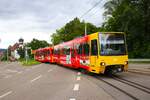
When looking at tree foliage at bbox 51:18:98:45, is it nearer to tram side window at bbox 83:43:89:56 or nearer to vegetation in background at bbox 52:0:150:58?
vegetation in background at bbox 52:0:150:58

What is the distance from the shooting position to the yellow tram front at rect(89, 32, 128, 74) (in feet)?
70.7

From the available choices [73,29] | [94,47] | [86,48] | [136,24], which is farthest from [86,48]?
[73,29]

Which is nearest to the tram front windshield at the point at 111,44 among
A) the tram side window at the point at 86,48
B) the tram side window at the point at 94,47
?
the tram side window at the point at 94,47

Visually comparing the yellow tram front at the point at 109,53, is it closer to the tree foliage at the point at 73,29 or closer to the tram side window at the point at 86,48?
the tram side window at the point at 86,48

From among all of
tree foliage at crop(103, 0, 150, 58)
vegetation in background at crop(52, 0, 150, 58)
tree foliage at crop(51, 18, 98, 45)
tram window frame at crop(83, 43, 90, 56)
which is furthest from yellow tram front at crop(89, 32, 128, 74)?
tree foliage at crop(51, 18, 98, 45)

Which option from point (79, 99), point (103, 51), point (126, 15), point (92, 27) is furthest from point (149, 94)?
point (92, 27)

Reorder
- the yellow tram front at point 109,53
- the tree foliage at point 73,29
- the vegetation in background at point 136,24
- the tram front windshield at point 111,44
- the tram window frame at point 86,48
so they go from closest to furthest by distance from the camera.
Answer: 1. the yellow tram front at point 109,53
2. the tram front windshield at point 111,44
3. the tram window frame at point 86,48
4. the vegetation in background at point 136,24
5. the tree foliage at point 73,29

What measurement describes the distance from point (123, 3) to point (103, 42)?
44516 mm

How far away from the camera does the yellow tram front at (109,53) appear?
21.5 m

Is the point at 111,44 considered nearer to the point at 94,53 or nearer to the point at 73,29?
the point at 94,53

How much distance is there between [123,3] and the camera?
213 feet

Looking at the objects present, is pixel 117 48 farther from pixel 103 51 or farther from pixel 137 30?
pixel 137 30

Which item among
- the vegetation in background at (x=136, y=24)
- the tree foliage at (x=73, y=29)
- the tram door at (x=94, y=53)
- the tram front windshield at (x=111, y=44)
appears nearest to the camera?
the tram front windshield at (x=111, y=44)

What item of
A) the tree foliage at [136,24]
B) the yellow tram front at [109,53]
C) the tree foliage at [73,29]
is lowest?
the yellow tram front at [109,53]
